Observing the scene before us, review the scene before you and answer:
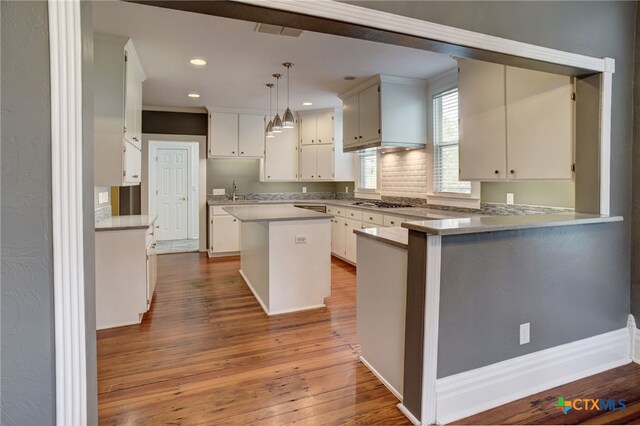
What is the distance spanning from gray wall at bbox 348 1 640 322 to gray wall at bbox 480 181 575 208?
424 millimetres

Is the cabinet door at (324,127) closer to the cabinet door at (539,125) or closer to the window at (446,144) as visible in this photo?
the window at (446,144)

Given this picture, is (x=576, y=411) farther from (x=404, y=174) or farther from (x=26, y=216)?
(x=404, y=174)

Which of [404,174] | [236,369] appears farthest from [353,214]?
[236,369]

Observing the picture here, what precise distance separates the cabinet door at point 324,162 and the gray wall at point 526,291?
425 cm

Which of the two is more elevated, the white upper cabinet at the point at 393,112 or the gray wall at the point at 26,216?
the white upper cabinet at the point at 393,112

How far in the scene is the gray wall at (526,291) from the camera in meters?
1.90

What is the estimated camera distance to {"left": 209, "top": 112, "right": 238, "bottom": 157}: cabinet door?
6051 mm

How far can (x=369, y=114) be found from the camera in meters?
4.61

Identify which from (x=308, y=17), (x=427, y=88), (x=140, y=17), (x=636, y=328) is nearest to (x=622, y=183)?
(x=636, y=328)

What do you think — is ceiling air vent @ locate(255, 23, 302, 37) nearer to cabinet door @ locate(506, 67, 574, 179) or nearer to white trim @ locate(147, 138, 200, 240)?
cabinet door @ locate(506, 67, 574, 179)

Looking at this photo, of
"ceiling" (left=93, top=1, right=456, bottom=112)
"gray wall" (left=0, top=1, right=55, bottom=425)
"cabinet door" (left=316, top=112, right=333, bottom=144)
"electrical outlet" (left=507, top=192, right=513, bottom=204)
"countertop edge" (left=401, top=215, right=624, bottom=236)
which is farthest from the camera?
"cabinet door" (left=316, top=112, right=333, bottom=144)

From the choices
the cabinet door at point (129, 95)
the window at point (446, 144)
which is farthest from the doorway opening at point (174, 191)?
the window at point (446, 144)

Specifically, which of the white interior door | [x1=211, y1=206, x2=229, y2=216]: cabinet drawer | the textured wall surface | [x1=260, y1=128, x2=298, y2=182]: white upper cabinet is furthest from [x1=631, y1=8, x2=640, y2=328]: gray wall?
the white interior door

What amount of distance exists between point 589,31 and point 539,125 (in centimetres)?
61
